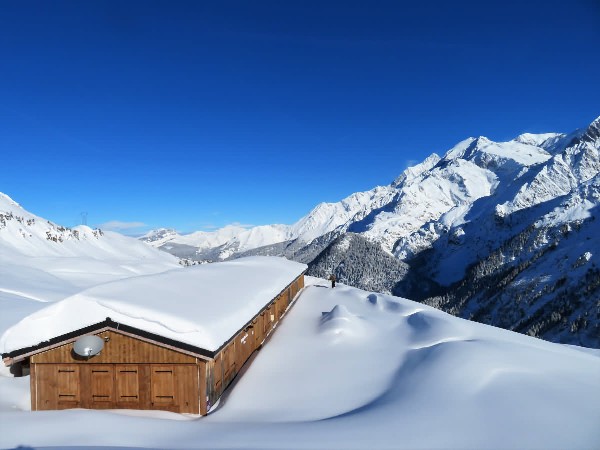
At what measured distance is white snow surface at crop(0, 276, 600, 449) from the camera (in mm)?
9375

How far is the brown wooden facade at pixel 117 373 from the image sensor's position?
41.5 ft

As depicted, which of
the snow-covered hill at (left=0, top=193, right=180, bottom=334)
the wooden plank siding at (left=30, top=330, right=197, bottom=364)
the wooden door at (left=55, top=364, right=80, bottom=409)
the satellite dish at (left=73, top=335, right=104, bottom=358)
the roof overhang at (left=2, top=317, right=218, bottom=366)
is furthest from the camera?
the snow-covered hill at (left=0, top=193, right=180, bottom=334)

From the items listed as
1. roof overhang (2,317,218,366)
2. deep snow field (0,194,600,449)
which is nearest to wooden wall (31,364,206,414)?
deep snow field (0,194,600,449)

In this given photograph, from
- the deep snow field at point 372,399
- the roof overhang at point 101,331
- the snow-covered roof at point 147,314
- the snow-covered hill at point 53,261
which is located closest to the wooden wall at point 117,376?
the roof overhang at point 101,331

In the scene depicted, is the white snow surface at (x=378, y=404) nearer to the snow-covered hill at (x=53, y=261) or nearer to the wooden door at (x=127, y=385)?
the wooden door at (x=127, y=385)

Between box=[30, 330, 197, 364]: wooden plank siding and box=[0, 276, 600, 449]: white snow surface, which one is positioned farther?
box=[30, 330, 197, 364]: wooden plank siding

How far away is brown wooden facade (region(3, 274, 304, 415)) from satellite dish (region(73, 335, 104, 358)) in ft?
1.09

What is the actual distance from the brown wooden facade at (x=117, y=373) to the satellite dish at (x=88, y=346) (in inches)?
13.1

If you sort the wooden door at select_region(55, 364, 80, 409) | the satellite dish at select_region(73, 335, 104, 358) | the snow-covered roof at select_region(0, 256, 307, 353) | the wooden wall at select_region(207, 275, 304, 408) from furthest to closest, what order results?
the wooden wall at select_region(207, 275, 304, 408) < the wooden door at select_region(55, 364, 80, 409) < the snow-covered roof at select_region(0, 256, 307, 353) < the satellite dish at select_region(73, 335, 104, 358)

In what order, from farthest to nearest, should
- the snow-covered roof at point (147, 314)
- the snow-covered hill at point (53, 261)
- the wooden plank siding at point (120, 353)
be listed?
the snow-covered hill at point (53, 261) < the wooden plank siding at point (120, 353) < the snow-covered roof at point (147, 314)

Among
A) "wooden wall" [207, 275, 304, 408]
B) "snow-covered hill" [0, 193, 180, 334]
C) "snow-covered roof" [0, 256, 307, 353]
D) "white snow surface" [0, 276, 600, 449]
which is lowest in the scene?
"white snow surface" [0, 276, 600, 449]

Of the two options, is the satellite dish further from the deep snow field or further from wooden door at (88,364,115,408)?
the deep snow field

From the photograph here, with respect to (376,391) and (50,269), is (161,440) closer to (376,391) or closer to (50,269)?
(376,391)

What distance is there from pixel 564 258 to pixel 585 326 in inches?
2777
